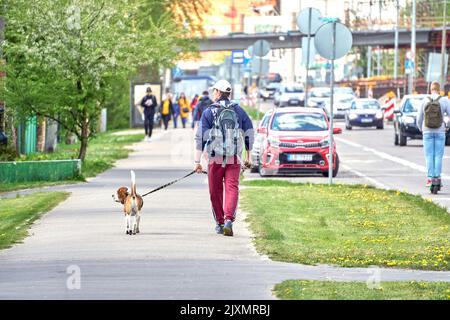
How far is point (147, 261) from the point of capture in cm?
1477

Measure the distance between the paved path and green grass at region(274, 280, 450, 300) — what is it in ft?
0.67

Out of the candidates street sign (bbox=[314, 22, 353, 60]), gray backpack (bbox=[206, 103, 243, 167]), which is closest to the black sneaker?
gray backpack (bbox=[206, 103, 243, 167])

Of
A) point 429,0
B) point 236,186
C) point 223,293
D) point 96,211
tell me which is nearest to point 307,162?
point 96,211

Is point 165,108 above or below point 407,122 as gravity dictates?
below

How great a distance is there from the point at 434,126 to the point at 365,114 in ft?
144

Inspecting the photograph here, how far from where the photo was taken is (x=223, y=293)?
12.0 m

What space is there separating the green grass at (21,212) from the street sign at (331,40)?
5.41 m

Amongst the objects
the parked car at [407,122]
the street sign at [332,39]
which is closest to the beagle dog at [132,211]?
the street sign at [332,39]

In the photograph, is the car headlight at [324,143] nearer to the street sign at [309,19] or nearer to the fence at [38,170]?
the fence at [38,170]

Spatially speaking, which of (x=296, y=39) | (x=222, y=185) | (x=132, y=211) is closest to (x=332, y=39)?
(x=222, y=185)

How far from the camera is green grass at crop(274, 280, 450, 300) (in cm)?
1183

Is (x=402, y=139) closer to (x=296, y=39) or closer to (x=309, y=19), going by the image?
(x=309, y=19)
